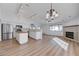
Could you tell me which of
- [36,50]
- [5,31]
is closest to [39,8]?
[36,50]

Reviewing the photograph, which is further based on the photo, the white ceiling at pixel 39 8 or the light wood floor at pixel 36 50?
the white ceiling at pixel 39 8

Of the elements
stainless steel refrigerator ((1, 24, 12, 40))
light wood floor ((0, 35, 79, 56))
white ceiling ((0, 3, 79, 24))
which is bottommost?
light wood floor ((0, 35, 79, 56))

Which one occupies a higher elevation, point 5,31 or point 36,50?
point 5,31

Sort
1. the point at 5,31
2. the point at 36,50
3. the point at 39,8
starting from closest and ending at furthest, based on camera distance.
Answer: the point at 36,50 < the point at 39,8 < the point at 5,31

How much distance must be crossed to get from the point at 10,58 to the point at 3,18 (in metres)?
7.38

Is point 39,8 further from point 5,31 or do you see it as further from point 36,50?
point 5,31

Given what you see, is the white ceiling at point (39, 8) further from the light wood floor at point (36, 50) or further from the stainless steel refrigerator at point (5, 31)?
the light wood floor at point (36, 50)

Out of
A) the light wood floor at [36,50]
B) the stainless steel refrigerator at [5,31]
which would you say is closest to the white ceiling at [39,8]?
the stainless steel refrigerator at [5,31]

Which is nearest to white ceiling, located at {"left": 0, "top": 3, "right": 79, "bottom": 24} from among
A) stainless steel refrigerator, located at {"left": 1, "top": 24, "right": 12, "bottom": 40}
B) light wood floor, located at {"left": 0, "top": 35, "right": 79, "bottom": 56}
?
stainless steel refrigerator, located at {"left": 1, "top": 24, "right": 12, "bottom": 40}

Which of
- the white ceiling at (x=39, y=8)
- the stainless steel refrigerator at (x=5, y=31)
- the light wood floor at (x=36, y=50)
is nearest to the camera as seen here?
the light wood floor at (x=36, y=50)

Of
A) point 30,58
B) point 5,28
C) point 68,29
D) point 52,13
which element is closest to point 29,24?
point 5,28

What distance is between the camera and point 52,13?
4.04m

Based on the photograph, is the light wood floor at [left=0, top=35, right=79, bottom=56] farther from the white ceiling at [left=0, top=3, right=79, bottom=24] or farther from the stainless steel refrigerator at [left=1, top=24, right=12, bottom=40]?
the stainless steel refrigerator at [left=1, top=24, right=12, bottom=40]

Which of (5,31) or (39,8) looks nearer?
(39,8)
